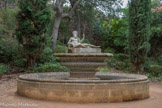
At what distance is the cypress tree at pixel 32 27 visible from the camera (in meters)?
13.2

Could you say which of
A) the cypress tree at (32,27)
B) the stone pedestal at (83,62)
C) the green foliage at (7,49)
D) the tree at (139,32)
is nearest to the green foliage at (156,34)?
the tree at (139,32)

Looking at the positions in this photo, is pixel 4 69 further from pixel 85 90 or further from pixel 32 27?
pixel 85 90

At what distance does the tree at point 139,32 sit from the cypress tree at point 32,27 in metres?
6.92

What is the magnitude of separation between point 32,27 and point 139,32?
8121 millimetres

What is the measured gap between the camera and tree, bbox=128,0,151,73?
51.9 feet

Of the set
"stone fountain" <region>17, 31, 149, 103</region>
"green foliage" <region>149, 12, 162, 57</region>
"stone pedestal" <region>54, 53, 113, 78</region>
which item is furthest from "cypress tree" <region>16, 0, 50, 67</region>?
"green foliage" <region>149, 12, 162, 57</region>

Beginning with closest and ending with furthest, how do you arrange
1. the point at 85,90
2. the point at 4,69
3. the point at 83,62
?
the point at 85,90, the point at 83,62, the point at 4,69

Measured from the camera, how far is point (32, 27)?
13.2 m

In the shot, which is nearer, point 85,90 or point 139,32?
point 85,90

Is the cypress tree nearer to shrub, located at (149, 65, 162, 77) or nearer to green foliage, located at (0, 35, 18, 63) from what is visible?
green foliage, located at (0, 35, 18, 63)

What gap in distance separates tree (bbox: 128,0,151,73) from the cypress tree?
6918 millimetres

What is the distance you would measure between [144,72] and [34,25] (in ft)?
33.2

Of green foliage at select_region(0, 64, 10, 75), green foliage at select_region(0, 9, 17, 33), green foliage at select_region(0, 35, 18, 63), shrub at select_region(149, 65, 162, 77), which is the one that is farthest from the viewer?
shrub at select_region(149, 65, 162, 77)

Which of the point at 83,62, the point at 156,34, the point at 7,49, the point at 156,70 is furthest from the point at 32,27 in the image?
the point at 156,34
